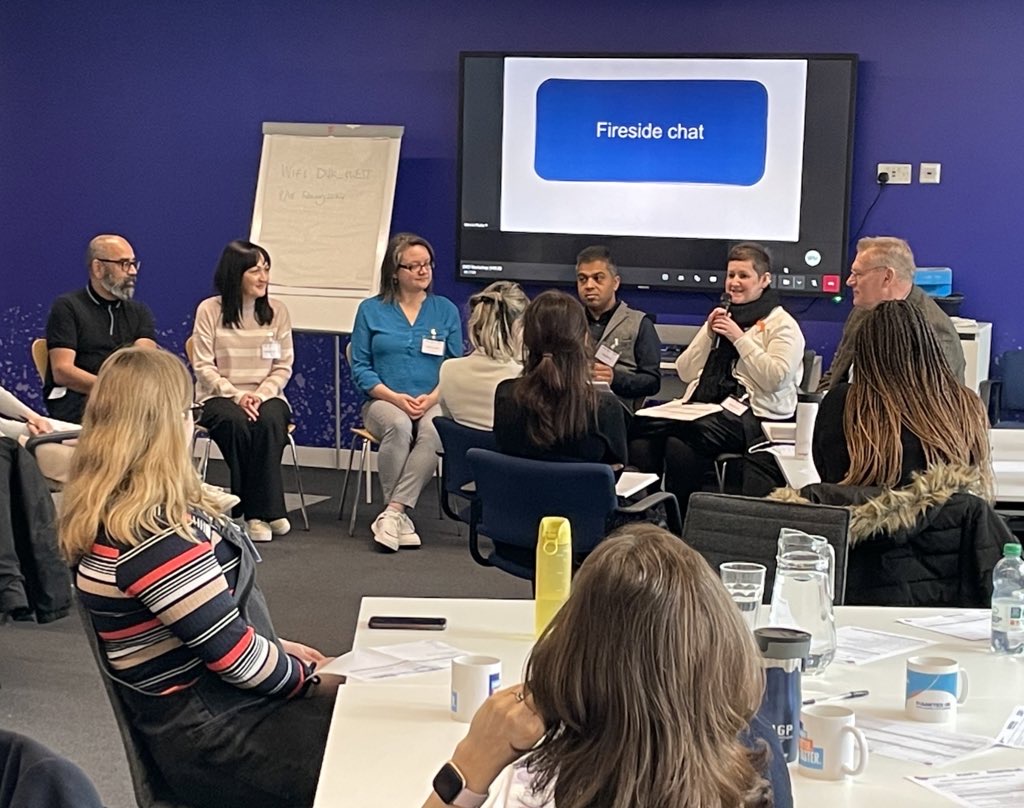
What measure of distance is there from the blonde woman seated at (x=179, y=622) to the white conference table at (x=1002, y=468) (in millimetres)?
1797

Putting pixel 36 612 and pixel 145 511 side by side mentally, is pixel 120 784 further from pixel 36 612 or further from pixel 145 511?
pixel 145 511

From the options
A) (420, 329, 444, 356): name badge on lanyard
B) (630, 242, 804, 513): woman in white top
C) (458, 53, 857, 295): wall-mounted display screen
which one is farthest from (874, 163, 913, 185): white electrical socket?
(420, 329, 444, 356): name badge on lanyard

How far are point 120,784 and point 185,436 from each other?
1401 mm

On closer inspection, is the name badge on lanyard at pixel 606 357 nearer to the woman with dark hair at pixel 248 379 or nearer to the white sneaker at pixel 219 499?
the woman with dark hair at pixel 248 379

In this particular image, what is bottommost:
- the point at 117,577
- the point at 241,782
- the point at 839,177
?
the point at 241,782

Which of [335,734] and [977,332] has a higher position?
[977,332]

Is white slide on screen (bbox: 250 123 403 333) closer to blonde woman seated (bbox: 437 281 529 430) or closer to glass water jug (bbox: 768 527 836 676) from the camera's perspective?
blonde woman seated (bbox: 437 281 529 430)

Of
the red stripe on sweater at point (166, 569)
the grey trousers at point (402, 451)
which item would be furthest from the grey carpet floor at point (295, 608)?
the red stripe on sweater at point (166, 569)

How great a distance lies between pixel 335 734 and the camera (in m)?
1.98

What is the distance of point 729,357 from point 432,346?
142cm

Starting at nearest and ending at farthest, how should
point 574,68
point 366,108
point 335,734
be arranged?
1. point 335,734
2. point 574,68
3. point 366,108

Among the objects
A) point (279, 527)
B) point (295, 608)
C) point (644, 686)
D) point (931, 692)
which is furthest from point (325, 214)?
point (644, 686)

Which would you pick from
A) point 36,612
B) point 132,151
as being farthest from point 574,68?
point 36,612

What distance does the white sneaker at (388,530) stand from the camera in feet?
19.9
